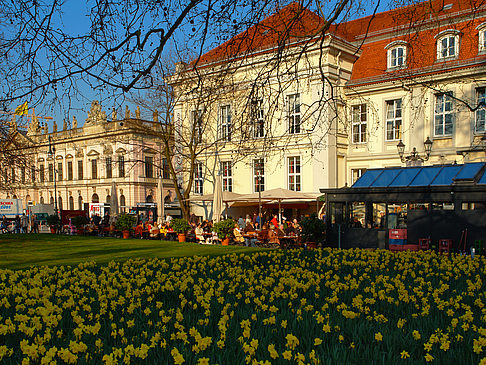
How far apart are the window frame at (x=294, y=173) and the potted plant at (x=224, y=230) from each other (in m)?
12.3

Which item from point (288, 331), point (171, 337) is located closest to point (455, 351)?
point (288, 331)

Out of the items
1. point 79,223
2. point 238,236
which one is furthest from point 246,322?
point 79,223

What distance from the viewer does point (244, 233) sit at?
23953mm

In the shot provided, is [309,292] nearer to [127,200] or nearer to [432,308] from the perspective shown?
[432,308]

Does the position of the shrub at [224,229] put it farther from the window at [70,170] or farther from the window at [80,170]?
the window at [70,170]

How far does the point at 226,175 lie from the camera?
1554 inches

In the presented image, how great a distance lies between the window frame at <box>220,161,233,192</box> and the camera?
1544 inches

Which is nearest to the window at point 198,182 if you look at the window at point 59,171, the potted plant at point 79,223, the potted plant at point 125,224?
the potted plant at point 79,223

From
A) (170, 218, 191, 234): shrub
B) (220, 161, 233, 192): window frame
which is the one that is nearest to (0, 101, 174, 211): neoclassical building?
(220, 161, 233, 192): window frame

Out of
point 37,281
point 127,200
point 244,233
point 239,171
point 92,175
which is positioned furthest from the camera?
point 92,175

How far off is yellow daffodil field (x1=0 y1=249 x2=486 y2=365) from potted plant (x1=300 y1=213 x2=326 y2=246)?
10869 millimetres

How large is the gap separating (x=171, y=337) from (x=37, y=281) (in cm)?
376

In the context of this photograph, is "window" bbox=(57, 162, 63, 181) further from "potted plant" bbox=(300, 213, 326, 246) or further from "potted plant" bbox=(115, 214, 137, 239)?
"potted plant" bbox=(300, 213, 326, 246)

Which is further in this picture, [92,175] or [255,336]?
[92,175]
